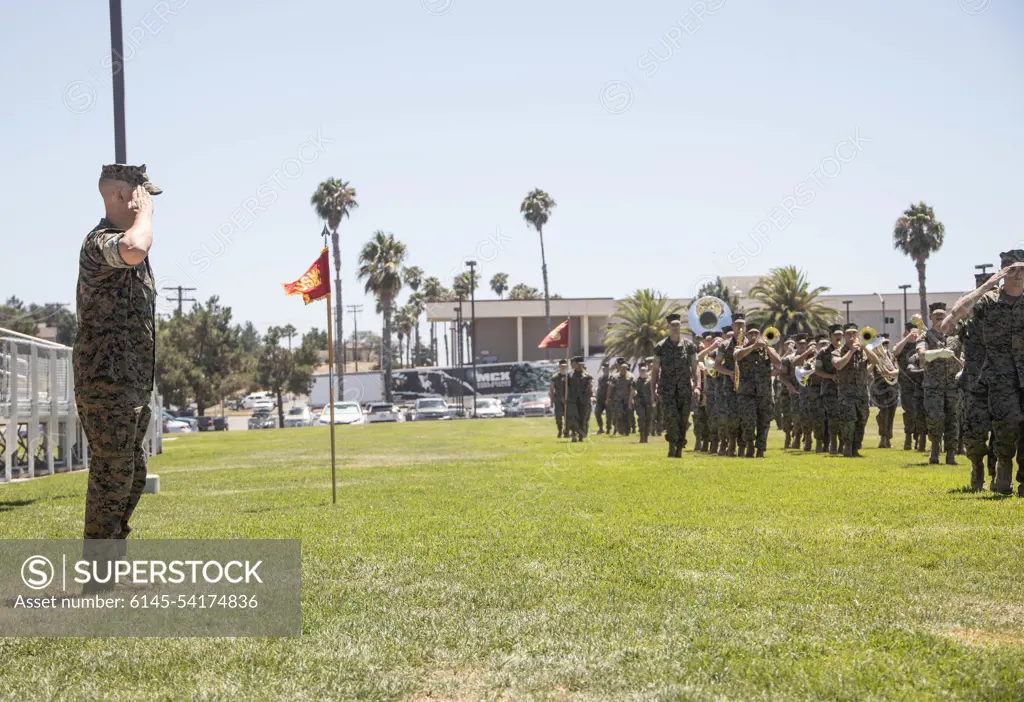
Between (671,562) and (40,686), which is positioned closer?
(40,686)

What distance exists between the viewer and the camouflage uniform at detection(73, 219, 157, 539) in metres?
6.22

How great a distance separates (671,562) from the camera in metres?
7.34

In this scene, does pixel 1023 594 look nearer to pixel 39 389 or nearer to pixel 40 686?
pixel 40 686

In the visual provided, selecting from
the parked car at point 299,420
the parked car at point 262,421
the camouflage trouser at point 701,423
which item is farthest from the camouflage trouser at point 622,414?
the parked car at point 262,421

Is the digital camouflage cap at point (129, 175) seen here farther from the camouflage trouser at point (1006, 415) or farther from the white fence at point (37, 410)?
the white fence at point (37, 410)

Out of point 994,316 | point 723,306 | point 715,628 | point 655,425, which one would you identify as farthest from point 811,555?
point 655,425

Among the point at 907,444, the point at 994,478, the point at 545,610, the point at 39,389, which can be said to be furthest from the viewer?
the point at 907,444

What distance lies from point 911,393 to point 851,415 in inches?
60.5

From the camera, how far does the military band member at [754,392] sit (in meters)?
19.5

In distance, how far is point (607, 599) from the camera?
20.3 feet

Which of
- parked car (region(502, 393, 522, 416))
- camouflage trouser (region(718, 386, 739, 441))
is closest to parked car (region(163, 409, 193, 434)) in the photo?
parked car (region(502, 393, 522, 416))

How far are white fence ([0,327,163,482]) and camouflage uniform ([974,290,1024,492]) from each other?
12.7 meters

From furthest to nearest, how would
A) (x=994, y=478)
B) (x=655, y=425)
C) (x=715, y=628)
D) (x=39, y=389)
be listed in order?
1. (x=655, y=425)
2. (x=39, y=389)
3. (x=994, y=478)
4. (x=715, y=628)

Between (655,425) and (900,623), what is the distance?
95.0 feet
